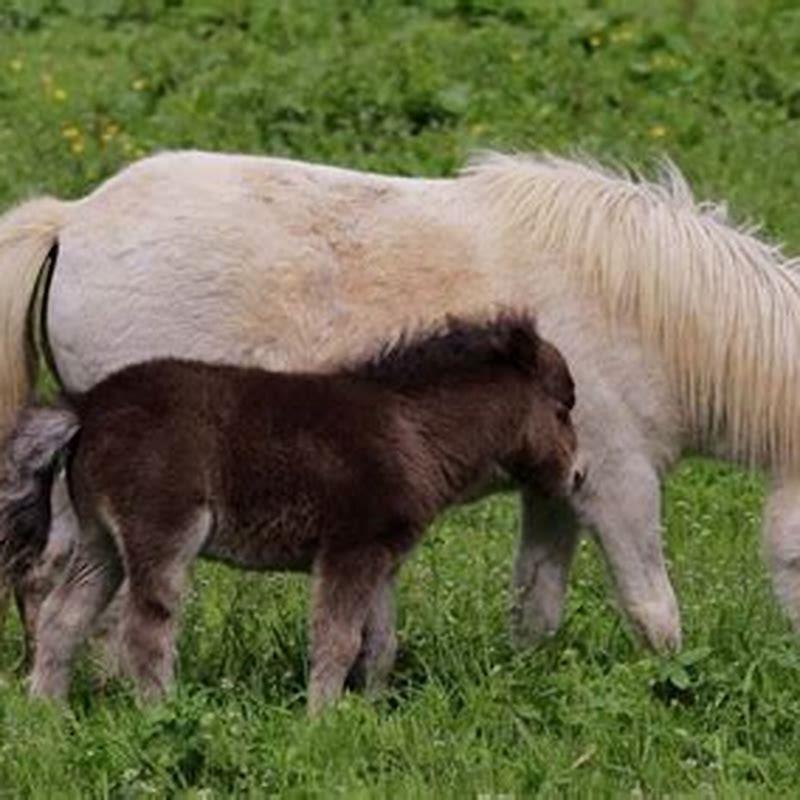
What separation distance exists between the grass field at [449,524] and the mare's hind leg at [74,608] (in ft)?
0.31

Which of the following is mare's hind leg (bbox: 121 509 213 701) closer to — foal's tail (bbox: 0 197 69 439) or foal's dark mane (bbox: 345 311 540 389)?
foal's dark mane (bbox: 345 311 540 389)

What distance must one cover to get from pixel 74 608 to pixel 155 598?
484 millimetres

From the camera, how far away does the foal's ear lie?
26.4 ft

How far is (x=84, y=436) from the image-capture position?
7680 mm

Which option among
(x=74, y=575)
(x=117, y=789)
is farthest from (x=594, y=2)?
(x=117, y=789)

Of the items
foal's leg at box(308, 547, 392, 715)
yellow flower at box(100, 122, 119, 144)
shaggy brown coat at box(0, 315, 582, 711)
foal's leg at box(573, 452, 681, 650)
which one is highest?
shaggy brown coat at box(0, 315, 582, 711)

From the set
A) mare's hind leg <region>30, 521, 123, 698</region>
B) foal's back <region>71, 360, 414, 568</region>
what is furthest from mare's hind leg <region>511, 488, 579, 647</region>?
mare's hind leg <region>30, 521, 123, 698</region>

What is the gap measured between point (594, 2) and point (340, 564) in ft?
31.3

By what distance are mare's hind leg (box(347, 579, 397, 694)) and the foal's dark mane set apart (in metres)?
0.57

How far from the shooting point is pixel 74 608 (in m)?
8.02

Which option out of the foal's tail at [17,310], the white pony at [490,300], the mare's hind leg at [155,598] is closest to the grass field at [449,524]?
the mare's hind leg at [155,598]

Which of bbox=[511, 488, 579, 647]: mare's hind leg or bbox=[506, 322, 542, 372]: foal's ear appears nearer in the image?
bbox=[506, 322, 542, 372]: foal's ear

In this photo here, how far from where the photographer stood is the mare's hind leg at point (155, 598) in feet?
24.8

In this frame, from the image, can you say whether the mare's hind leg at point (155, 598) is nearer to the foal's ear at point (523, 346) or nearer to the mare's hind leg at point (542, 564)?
the foal's ear at point (523, 346)
